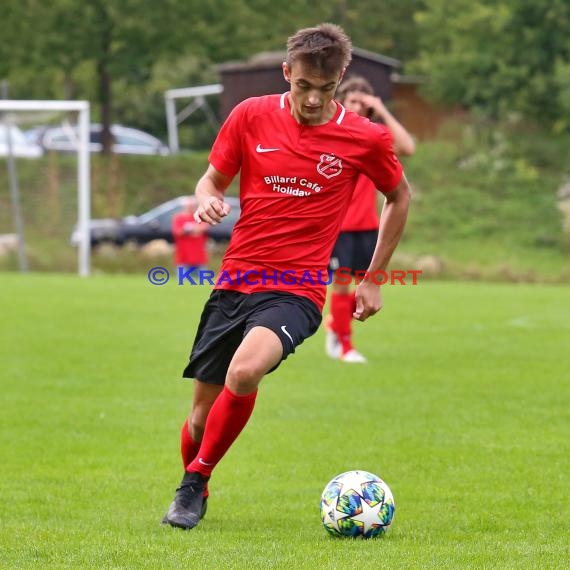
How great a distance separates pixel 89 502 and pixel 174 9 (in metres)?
28.6

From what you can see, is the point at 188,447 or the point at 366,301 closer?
the point at 366,301

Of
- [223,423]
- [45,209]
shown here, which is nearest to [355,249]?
[223,423]

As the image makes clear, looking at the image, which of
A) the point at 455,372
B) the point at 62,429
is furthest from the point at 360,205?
the point at 62,429

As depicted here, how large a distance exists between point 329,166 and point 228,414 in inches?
48.2

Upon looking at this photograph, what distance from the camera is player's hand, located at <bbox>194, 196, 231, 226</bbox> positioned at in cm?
509

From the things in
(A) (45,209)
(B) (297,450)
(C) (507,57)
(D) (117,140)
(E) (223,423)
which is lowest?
(D) (117,140)

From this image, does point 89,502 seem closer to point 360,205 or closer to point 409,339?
point 360,205

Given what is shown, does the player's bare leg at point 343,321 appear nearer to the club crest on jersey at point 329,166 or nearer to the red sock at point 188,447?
the red sock at point 188,447

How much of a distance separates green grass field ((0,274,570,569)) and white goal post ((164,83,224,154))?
89.3 feet

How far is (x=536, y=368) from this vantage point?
11242mm

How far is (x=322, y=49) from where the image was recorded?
5.21m

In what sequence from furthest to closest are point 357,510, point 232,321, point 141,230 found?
point 141,230
point 232,321
point 357,510

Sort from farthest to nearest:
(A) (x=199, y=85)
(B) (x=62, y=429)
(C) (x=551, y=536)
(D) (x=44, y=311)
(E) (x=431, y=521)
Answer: (A) (x=199, y=85), (D) (x=44, y=311), (B) (x=62, y=429), (E) (x=431, y=521), (C) (x=551, y=536)

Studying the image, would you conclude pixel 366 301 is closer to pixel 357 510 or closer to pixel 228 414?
pixel 228 414
